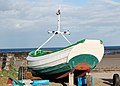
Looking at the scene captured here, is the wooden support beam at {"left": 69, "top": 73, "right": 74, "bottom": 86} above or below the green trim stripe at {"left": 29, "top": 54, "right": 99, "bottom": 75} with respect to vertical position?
below

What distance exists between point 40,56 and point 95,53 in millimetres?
3991

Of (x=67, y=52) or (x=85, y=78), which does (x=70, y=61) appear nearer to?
(x=67, y=52)

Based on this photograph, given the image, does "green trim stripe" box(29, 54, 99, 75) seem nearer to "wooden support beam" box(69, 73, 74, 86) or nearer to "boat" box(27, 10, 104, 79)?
"boat" box(27, 10, 104, 79)

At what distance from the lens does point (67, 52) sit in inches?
754

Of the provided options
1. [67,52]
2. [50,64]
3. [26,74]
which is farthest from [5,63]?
[67,52]

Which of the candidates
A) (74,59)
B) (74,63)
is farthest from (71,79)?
(74,59)

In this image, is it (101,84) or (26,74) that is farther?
(26,74)

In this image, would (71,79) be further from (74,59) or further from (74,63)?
(74,59)

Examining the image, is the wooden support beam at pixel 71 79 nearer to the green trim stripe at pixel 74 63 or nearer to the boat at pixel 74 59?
the boat at pixel 74 59

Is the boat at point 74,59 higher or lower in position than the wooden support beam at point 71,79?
higher

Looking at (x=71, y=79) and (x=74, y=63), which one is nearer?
(x=74, y=63)

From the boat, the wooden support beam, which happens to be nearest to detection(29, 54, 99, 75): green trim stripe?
the boat

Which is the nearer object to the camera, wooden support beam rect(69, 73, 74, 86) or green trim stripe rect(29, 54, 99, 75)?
green trim stripe rect(29, 54, 99, 75)

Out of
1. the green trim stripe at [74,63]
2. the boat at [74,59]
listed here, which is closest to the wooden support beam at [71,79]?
the boat at [74,59]
